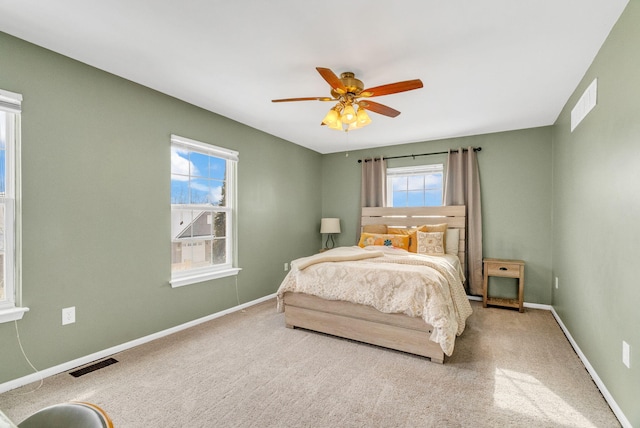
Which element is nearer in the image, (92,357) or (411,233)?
(92,357)

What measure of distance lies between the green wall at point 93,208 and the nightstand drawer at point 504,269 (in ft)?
11.3

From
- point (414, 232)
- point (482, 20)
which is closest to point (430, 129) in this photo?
point (414, 232)

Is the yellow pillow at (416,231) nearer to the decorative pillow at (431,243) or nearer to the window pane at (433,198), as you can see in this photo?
the decorative pillow at (431,243)

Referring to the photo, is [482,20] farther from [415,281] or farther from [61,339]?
[61,339]

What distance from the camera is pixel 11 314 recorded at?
2.17 m

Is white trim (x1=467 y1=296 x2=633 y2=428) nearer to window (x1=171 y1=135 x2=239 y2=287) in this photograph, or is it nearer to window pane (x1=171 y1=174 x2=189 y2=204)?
window (x1=171 y1=135 x2=239 y2=287)

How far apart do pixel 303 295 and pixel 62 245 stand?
2.10 m

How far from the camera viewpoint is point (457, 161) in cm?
469

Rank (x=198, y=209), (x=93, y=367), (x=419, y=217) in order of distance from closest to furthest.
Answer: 1. (x=93, y=367)
2. (x=198, y=209)
3. (x=419, y=217)

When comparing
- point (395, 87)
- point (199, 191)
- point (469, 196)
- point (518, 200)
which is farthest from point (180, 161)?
point (518, 200)

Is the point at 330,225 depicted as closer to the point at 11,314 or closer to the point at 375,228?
the point at 375,228

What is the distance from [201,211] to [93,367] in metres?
1.78

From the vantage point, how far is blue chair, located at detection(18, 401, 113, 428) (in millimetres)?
904

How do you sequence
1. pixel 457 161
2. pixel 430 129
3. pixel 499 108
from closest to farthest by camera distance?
pixel 499 108 < pixel 430 129 < pixel 457 161
